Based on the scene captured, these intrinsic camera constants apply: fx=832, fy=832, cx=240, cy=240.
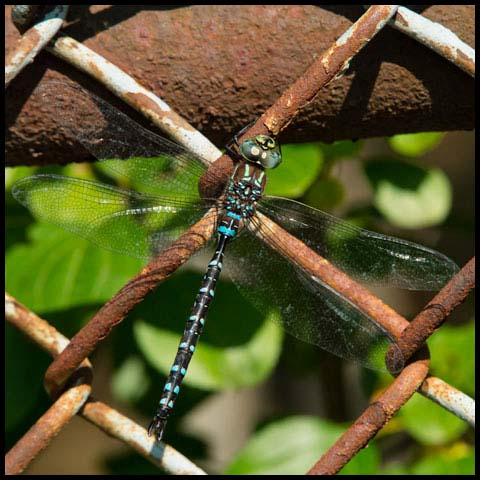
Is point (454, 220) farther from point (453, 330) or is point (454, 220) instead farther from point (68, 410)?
point (68, 410)

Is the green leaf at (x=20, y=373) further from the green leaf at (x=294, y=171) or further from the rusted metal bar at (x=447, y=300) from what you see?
the rusted metal bar at (x=447, y=300)

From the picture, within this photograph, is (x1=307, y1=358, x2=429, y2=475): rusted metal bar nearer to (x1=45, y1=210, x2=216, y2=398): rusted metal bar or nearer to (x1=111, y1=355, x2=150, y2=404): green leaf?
(x1=45, y1=210, x2=216, y2=398): rusted metal bar

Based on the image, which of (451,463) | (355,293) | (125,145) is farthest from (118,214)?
(451,463)

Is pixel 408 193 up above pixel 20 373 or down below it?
above

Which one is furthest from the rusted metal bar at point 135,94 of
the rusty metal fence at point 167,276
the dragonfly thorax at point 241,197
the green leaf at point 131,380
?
the green leaf at point 131,380

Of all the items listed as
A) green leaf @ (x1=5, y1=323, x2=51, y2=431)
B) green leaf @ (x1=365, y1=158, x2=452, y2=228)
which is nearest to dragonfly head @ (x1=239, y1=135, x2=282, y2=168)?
green leaf @ (x1=365, y1=158, x2=452, y2=228)

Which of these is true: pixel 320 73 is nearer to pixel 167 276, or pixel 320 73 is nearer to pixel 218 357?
pixel 167 276
